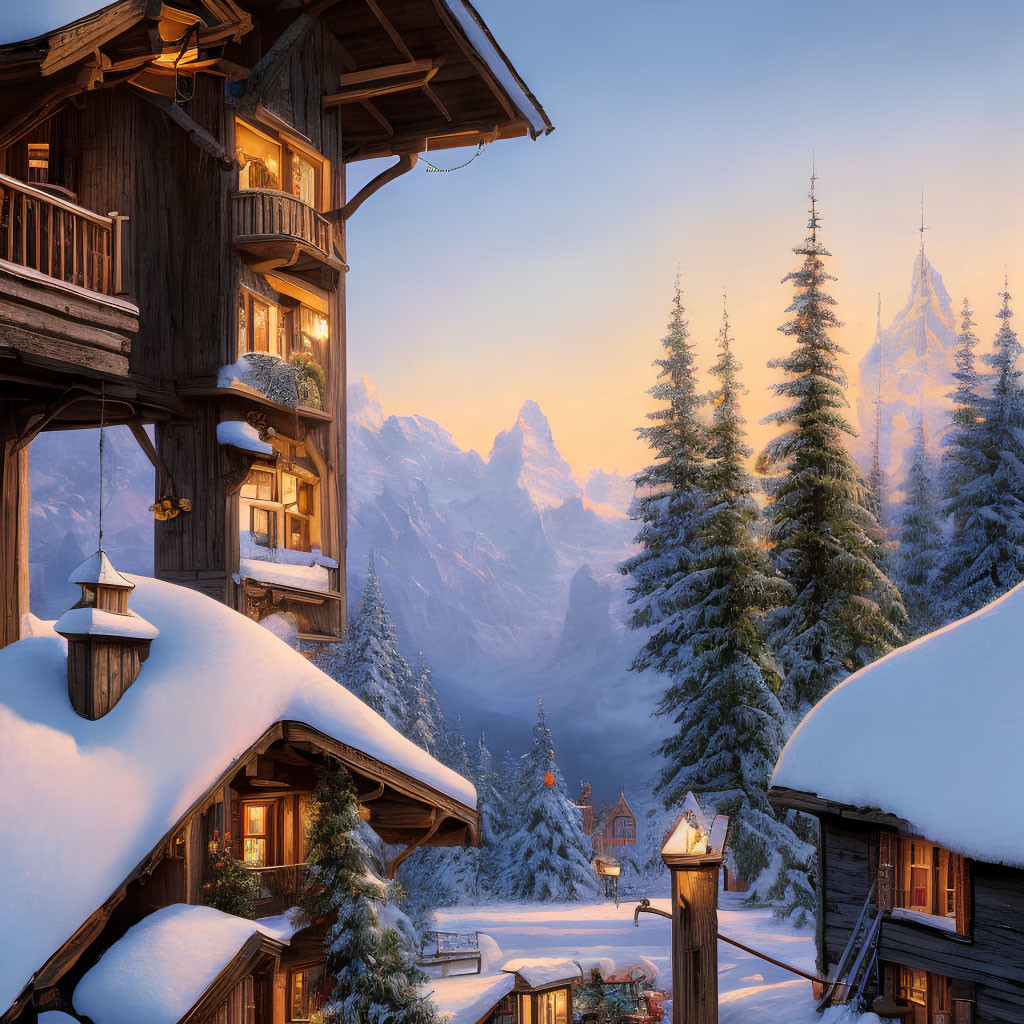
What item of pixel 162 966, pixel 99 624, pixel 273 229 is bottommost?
pixel 162 966

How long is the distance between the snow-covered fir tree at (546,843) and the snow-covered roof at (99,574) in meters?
32.5

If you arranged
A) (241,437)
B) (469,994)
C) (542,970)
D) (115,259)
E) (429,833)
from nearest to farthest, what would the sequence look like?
(429,833) → (115,259) → (241,437) → (469,994) → (542,970)

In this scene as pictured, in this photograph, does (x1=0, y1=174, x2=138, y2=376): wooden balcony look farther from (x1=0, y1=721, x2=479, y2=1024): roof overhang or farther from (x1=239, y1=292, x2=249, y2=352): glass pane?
(x1=0, y1=721, x2=479, y2=1024): roof overhang

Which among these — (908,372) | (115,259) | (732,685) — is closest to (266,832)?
(115,259)

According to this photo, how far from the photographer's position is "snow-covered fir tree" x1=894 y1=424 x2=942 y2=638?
120ft

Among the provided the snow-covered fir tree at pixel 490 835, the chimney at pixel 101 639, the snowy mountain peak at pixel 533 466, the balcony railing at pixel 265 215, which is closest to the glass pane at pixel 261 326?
the balcony railing at pixel 265 215

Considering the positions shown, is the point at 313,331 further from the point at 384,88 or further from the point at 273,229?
the point at 384,88

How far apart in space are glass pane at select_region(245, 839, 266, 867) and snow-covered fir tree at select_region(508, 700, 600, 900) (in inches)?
1171

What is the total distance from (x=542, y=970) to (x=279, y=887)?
1026 centimetres

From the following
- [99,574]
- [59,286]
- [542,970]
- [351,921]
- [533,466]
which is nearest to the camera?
[99,574]

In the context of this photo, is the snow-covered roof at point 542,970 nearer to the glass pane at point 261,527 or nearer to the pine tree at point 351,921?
the glass pane at point 261,527

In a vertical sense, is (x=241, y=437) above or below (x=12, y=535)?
above

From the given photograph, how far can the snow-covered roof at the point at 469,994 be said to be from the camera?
17312 mm

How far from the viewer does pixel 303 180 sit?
62.4ft
